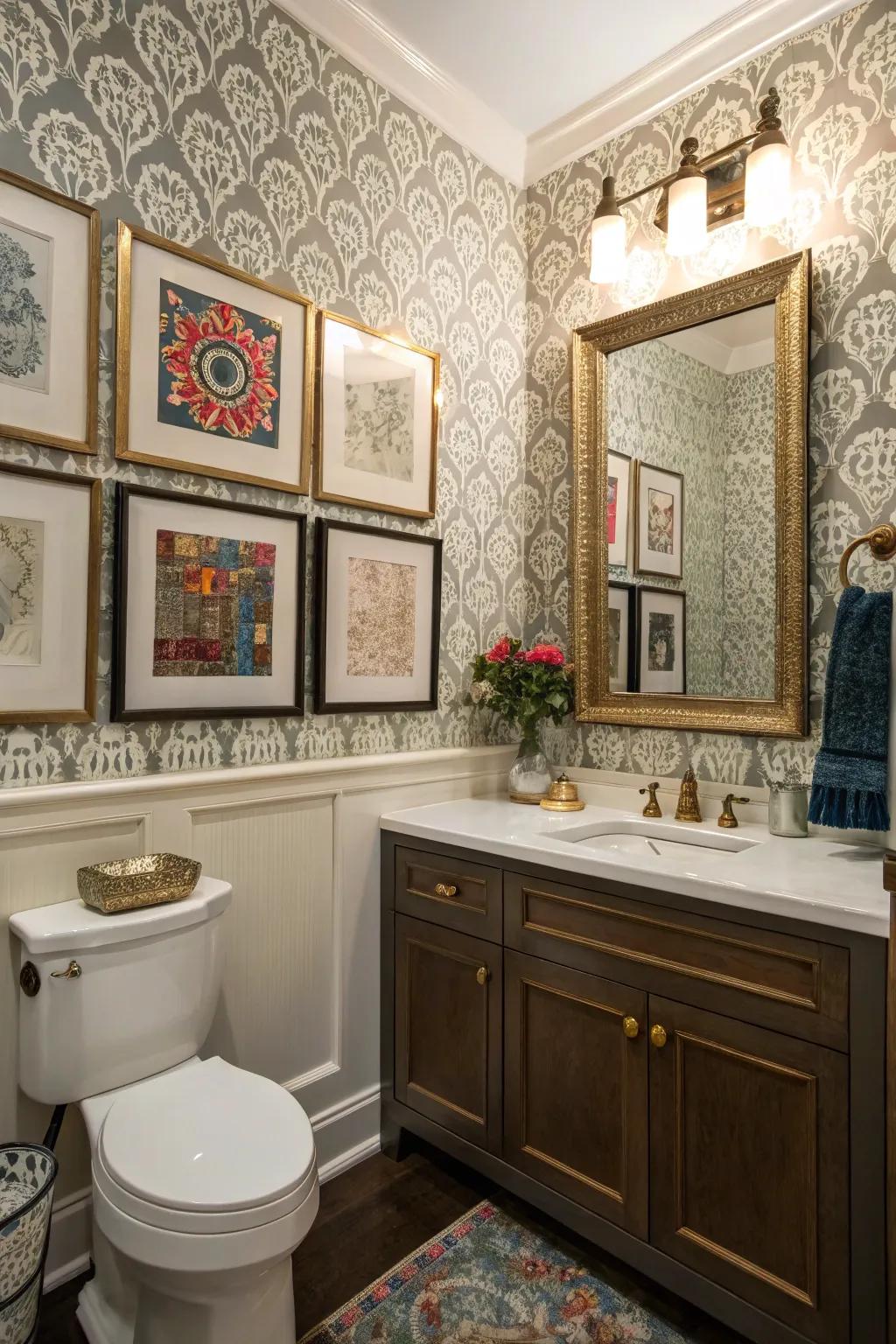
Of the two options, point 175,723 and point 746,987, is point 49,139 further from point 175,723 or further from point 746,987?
point 746,987

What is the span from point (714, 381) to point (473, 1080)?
1.84 meters

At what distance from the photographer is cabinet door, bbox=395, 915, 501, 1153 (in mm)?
1821

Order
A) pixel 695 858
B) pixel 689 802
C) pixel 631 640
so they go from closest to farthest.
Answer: pixel 695 858 → pixel 689 802 → pixel 631 640

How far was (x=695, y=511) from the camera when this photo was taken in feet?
6.92

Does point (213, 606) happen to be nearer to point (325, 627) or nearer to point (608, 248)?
point (325, 627)

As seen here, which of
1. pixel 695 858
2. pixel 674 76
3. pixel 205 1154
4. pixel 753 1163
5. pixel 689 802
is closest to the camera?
pixel 205 1154

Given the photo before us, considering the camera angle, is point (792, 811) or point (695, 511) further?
point (695, 511)

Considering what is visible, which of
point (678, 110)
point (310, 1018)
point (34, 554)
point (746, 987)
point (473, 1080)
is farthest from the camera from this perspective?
point (678, 110)

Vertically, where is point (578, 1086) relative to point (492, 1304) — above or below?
above

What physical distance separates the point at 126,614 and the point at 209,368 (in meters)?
0.59

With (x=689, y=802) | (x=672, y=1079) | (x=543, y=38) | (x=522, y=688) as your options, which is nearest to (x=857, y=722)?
(x=689, y=802)

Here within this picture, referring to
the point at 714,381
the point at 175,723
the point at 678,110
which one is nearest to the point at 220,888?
the point at 175,723

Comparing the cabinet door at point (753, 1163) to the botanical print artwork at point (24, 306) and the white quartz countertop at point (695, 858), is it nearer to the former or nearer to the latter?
the white quartz countertop at point (695, 858)

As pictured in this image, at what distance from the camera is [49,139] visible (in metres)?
1.51
